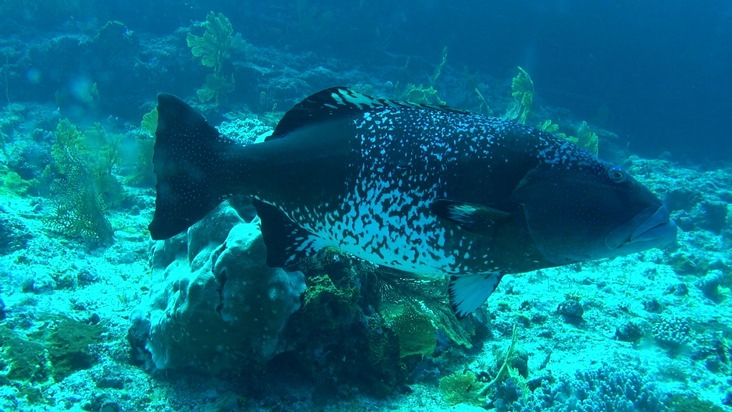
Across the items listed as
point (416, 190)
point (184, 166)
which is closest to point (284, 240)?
point (184, 166)

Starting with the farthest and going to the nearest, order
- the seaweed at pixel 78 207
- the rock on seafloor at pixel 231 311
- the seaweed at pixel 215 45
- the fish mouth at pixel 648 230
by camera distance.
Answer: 1. the seaweed at pixel 215 45
2. the seaweed at pixel 78 207
3. the rock on seafloor at pixel 231 311
4. the fish mouth at pixel 648 230

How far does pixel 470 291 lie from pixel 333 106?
62.9 inches

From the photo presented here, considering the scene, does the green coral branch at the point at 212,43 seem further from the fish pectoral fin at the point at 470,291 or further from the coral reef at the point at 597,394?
the fish pectoral fin at the point at 470,291

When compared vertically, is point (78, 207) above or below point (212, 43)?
below

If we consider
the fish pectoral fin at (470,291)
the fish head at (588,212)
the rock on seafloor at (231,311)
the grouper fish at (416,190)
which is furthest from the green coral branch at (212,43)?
the fish head at (588,212)

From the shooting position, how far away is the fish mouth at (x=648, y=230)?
7.25 feet

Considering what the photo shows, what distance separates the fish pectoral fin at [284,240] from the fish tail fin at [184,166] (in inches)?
16.6

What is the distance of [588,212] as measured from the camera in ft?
7.45

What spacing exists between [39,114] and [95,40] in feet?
15.7

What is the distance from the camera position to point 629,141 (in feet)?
83.7

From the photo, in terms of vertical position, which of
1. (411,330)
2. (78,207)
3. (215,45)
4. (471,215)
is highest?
(215,45)

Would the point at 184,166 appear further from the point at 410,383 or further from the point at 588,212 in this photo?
the point at 410,383

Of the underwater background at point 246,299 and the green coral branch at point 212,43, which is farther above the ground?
the green coral branch at point 212,43

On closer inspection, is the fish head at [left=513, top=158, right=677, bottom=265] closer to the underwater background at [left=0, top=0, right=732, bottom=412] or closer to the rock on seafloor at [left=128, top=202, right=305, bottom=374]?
the underwater background at [left=0, top=0, right=732, bottom=412]
